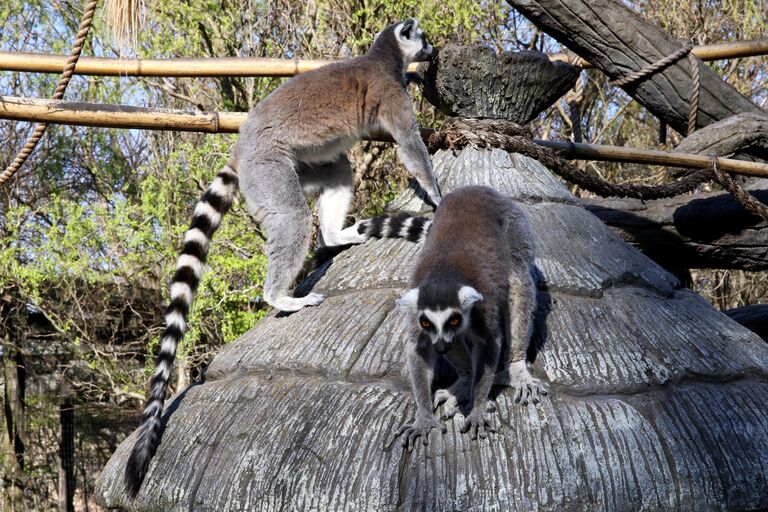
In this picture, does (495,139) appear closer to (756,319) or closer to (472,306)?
(472,306)

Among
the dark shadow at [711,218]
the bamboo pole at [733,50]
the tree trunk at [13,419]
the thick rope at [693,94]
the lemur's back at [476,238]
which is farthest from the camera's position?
the tree trunk at [13,419]

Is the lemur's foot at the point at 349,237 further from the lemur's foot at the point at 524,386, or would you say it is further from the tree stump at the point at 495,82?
the lemur's foot at the point at 524,386

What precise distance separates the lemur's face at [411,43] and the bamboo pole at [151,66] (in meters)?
0.62

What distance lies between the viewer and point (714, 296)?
1244 centimetres

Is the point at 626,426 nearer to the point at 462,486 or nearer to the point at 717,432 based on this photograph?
the point at 717,432

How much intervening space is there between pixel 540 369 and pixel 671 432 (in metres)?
0.53

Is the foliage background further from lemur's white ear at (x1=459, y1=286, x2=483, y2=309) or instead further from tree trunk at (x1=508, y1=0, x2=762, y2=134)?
lemur's white ear at (x1=459, y1=286, x2=483, y2=309)

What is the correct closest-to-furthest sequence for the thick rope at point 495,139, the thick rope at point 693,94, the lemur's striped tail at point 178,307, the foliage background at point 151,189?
1. the lemur's striped tail at point 178,307
2. the thick rope at point 495,139
3. the thick rope at point 693,94
4. the foliage background at point 151,189

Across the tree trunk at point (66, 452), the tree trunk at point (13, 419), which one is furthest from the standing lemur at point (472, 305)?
the tree trunk at point (66, 452)

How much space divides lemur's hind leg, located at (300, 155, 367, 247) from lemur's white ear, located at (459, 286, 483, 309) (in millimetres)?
1578

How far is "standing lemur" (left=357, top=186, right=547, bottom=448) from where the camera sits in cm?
299

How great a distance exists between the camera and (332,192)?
506 cm

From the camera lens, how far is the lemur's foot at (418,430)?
2773 millimetres

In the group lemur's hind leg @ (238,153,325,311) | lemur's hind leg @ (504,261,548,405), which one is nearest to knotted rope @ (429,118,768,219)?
lemur's hind leg @ (238,153,325,311)
